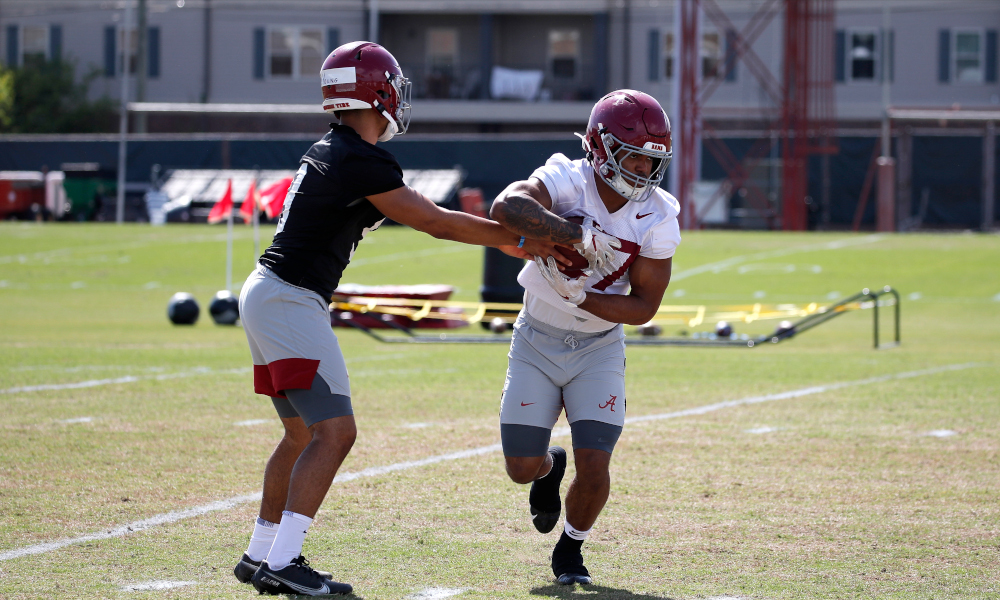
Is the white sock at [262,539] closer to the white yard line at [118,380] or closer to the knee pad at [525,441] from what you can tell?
the knee pad at [525,441]

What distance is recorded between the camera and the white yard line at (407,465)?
5168mm

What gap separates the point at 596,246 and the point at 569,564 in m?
1.32

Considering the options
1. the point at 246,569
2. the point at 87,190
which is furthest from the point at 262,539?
the point at 87,190

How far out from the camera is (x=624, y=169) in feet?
16.5

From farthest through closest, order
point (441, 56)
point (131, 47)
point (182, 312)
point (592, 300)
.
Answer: point (131, 47), point (441, 56), point (182, 312), point (592, 300)

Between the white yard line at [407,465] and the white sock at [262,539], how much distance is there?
957mm

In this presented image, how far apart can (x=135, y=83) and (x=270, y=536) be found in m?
42.6

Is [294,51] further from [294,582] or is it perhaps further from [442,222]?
[294,582]

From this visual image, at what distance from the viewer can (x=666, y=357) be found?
13484 mm

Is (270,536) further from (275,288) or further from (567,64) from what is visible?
(567,64)

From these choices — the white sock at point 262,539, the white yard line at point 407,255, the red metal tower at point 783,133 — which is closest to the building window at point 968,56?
the red metal tower at point 783,133

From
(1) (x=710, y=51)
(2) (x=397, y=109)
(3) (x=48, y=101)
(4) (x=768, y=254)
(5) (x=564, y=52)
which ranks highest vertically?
(5) (x=564, y=52)

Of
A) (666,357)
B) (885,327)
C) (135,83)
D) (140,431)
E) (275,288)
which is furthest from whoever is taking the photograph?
(135,83)

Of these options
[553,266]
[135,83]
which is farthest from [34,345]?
[135,83]
